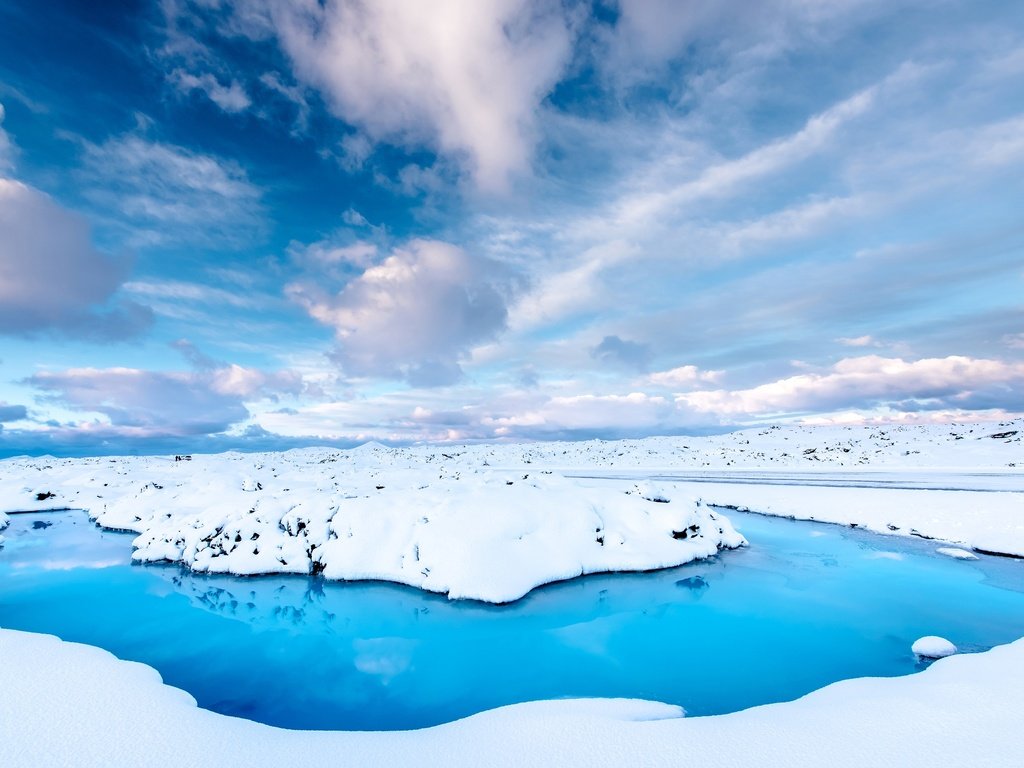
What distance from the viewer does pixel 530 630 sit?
1212cm

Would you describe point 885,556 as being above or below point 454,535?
below

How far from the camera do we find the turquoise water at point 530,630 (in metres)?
8.98

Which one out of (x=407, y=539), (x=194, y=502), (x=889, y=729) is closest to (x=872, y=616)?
(x=889, y=729)

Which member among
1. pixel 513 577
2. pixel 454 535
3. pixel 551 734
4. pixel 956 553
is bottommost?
pixel 956 553

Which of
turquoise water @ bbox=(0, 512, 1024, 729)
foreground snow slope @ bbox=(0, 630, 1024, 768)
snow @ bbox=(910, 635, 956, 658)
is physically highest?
foreground snow slope @ bbox=(0, 630, 1024, 768)

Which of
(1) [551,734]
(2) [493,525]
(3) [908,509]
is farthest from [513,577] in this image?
(3) [908,509]

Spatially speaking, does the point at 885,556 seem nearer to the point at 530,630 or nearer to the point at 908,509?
the point at 908,509

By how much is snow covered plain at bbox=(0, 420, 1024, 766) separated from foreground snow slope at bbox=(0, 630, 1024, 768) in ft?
0.09

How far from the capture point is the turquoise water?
8.98 metres

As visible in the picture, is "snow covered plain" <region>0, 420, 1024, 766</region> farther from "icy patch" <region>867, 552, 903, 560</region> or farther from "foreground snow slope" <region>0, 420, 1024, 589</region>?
"icy patch" <region>867, 552, 903, 560</region>

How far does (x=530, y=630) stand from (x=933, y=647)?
830 centimetres

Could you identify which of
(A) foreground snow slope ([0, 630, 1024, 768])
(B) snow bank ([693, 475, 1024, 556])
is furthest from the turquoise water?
(B) snow bank ([693, 475, 1024, 556])

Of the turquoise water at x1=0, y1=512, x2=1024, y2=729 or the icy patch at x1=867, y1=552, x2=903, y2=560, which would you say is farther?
the icy patch at x1=867, y1=552, x2=903, y2=560

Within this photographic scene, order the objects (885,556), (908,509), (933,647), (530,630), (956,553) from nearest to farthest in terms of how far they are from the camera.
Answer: (933,647) < (530,630) < (956,553) < (885,556) < (908,509)
